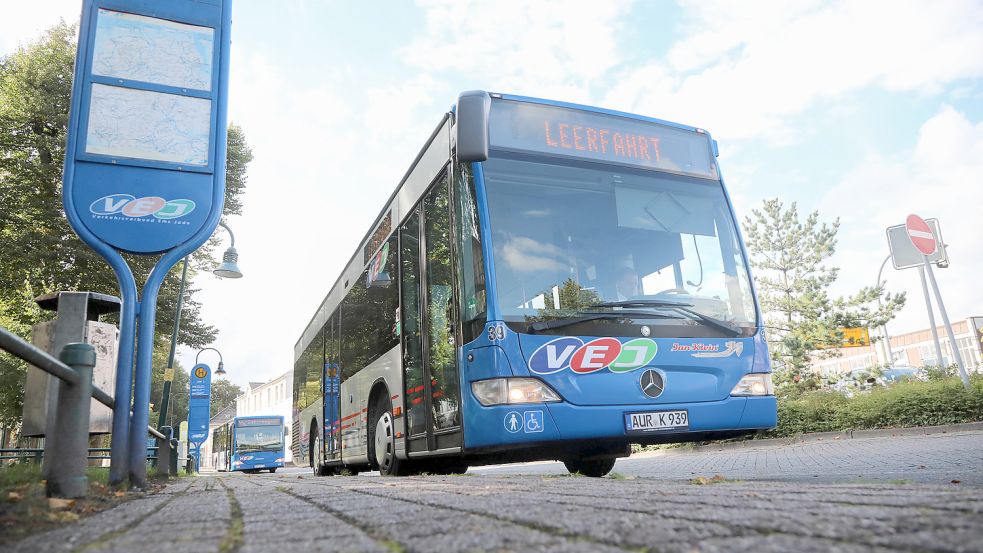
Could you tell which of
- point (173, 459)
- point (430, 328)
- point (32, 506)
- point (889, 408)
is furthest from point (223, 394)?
point (32, 506)

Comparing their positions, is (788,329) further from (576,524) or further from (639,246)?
(576,524)

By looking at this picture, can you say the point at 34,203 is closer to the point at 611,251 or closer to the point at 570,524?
the point at 611,251

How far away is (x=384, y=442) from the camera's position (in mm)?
8219

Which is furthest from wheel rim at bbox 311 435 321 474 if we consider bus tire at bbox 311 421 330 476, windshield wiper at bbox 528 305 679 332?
windshield wiper at bbox 528 305 679 332

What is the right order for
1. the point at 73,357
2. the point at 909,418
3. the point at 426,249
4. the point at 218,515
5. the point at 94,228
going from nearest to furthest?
the point at 218,515, the point at 73,357, the point at 94,228, the point at 426,249, the point at 909,418

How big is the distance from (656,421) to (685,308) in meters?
1.07

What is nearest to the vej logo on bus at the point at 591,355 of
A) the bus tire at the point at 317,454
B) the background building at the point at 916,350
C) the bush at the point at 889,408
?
the bus tire at the point at 317,454

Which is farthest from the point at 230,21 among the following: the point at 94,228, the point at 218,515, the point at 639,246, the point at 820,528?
the point at 820,528

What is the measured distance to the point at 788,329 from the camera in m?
27.1

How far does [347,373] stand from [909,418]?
11.6m

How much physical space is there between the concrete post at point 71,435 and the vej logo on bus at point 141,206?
84.1 inches

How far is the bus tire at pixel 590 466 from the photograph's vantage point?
802cm

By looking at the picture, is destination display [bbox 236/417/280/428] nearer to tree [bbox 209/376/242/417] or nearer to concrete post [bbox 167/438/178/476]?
concrete post [bbox 167/438/178/476]

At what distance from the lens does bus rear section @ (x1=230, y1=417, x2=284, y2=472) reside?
3167 centimetres
